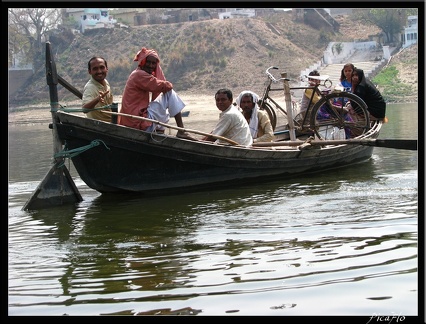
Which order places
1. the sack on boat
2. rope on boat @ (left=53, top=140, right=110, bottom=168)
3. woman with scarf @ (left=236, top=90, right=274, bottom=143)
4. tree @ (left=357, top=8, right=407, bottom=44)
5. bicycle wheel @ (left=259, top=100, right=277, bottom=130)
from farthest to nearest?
tree @ (left=357, top=8, right=407, bottom=44), bicycle wheel @ (left=259, top=100, right=277, bottom=130), the sack on boat, woman with scarf @ (left=236, top=90, right=274, bottom=143), rope on boat @ (left=53, top=140, right=110, bottom=168)

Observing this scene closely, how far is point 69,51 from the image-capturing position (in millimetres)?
52250

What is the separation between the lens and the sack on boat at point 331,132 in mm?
9938

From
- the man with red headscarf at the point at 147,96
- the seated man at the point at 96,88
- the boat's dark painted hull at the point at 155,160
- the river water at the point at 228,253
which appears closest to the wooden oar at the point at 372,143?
the boat's dark painted hull at the point at 155,160

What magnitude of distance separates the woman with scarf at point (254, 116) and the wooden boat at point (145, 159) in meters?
0.25

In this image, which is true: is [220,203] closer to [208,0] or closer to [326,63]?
[208,0]

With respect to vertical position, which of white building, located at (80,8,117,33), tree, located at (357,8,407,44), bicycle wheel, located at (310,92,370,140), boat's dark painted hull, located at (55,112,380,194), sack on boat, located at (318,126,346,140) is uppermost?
white building, located at (80,8,117,33)

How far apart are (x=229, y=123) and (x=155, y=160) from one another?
0.99 m

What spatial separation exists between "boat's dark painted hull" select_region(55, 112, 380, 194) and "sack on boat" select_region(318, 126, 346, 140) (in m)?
1.27

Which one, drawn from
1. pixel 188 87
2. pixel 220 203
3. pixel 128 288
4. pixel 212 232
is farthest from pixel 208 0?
pixel 188 87

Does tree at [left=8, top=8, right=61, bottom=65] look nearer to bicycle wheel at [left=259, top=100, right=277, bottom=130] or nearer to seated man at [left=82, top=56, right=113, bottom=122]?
bicycle wheel at [left=259, top=100, right=277, bottom=130]

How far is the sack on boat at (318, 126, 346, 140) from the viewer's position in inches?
391

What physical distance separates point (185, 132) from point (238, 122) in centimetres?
63

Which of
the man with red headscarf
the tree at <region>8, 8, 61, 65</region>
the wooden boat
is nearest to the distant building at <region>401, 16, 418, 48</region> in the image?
the tree at <region>8, 8, 61, 65</region>

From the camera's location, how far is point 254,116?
887 cm
